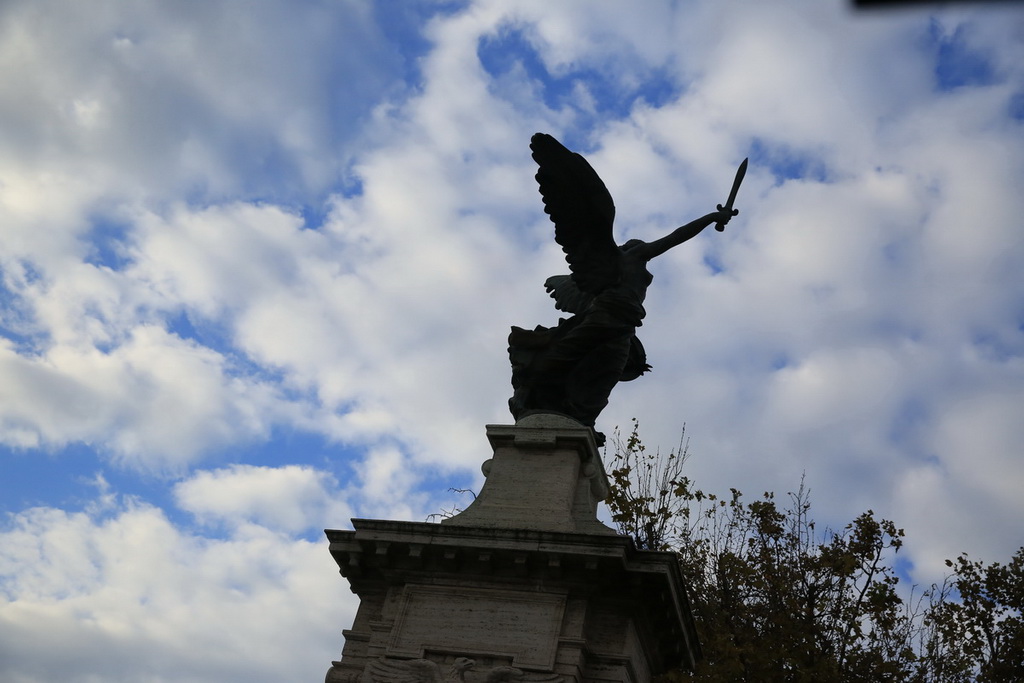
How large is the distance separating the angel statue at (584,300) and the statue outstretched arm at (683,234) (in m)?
0.01

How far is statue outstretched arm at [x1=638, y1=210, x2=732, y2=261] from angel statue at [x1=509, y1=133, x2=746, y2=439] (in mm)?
11

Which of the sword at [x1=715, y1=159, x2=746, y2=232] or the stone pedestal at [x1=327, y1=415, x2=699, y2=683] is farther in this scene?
the sword at [x1=715, y1=159, x2=746, y2=232]

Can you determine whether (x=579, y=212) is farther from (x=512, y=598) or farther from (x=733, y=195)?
(x=512, y=598)

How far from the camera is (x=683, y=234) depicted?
36.3 feet

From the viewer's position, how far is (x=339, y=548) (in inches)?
371

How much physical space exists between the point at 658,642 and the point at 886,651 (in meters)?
11.5

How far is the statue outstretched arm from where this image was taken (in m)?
11.1

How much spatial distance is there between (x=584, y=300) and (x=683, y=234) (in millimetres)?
1278

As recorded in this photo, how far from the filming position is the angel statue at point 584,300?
1070 centimetres

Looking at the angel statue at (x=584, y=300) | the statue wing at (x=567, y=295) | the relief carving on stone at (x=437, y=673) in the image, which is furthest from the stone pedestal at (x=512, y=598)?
the statue wing at (x=567, y=295)

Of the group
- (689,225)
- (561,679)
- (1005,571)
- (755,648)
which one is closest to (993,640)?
(1005,571)

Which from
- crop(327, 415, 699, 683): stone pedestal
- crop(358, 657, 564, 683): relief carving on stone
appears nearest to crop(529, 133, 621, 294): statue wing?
crop(327, 415, 699, 683): stone pedestal

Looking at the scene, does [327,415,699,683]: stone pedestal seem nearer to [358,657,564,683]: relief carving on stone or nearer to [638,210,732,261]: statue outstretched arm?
[358,657,564,683]: relief carving on stone

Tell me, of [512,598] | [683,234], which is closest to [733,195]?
[683,234]
